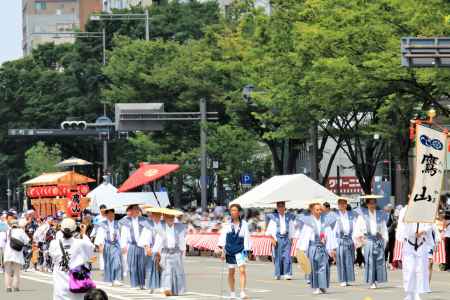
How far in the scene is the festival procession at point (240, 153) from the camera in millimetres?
26703

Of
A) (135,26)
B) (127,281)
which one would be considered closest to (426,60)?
(127,281)

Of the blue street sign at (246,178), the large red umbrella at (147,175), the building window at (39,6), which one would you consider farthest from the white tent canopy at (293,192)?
the building window at (39,6)

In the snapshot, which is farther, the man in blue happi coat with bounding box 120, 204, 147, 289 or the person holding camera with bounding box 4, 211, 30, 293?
the person holding camera with bounding box 4, 211, 30, 293

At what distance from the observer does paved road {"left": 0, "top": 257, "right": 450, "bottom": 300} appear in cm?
2681

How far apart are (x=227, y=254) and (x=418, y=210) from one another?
15.0 feet

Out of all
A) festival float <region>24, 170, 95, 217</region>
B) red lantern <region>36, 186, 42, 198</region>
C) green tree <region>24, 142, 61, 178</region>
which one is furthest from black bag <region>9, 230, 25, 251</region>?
green tree <region>24, 142, 61, 178</region>

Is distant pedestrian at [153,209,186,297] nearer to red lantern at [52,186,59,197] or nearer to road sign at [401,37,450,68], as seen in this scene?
road sign at [401,37,450,68]

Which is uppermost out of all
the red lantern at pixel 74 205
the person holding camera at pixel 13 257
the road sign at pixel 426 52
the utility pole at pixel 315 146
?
the road sign at pixel 426 52

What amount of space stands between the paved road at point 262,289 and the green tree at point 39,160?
2245 inches

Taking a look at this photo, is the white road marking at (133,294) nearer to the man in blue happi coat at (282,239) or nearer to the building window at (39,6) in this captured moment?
the man in blue happi coat at (282,239)

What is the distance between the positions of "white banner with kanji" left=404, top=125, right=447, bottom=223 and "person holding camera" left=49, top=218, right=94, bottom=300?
19.8 feet

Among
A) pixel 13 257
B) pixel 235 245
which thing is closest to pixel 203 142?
pixel 13 257

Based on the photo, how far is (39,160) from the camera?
94938 mm

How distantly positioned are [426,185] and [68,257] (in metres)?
6.79
